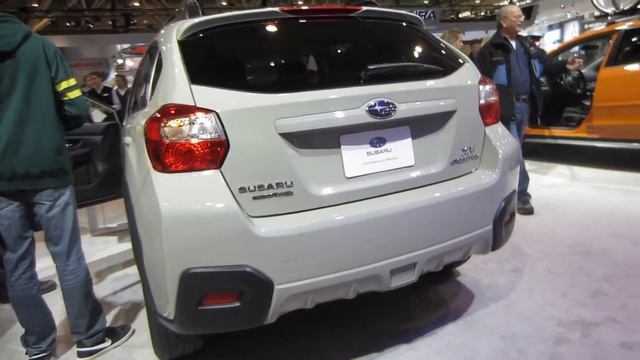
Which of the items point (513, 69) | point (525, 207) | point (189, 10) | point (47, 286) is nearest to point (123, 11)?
point (47, 286)

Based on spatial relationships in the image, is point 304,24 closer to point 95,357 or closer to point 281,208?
point 281,208

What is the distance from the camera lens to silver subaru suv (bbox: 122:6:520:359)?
154cm

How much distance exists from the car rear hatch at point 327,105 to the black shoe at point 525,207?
196 cm

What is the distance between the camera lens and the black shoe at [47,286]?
116 inches

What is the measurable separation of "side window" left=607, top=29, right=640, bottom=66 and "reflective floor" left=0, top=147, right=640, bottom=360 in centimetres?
179

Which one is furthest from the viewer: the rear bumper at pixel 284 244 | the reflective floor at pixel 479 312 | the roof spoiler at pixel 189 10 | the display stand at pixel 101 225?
the display stand at pixel 101 225

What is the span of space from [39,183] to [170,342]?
30.3 inches

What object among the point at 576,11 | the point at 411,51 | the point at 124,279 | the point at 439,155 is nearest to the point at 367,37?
the point at 411,51

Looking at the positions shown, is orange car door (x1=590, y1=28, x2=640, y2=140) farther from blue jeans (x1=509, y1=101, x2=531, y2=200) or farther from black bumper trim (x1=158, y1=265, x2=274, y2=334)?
black bumper trim (x1=158, y1=265, x2=274, y2=334)

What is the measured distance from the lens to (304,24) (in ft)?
6.14

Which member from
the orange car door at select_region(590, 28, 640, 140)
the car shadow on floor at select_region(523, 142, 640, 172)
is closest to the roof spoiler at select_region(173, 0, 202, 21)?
the orange car door at select_region(590, 28, 640, 140)

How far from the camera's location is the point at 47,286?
2.96 metres

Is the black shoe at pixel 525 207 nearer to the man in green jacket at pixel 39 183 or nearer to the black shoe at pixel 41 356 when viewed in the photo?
the man in green jacket at pixel 39 183

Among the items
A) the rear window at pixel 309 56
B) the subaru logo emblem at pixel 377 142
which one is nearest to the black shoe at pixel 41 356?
the rear window at pixel 309 56
